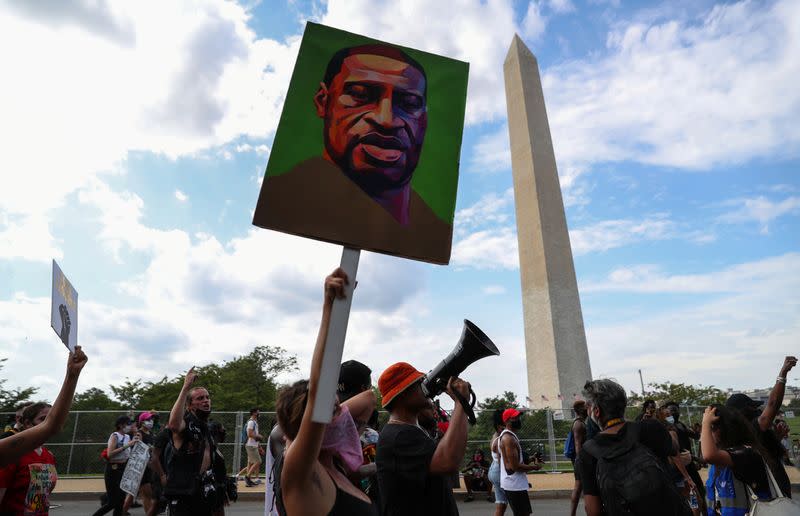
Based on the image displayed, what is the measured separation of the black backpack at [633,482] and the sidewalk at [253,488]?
1039 cm

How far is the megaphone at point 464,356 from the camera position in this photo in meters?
2.78

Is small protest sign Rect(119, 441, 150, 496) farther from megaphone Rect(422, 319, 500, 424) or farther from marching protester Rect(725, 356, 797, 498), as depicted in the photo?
marching protester Rect(725, 356, 797, 498)

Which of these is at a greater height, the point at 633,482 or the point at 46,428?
the point at 46,428

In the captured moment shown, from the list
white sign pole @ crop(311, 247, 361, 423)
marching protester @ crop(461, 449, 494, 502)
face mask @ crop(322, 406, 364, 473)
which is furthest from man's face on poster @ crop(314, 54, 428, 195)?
marching protester @ crop(461, 449, 494, 502)

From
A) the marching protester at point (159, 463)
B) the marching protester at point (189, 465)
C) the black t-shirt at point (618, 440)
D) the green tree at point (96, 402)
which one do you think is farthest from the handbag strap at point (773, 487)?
the green tree at point (96, 402)

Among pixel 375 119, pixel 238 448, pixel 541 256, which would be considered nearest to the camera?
pixel 375 119

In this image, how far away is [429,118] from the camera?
9.28 feet

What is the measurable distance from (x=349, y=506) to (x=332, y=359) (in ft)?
2.03

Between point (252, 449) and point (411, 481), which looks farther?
point (252, 449)

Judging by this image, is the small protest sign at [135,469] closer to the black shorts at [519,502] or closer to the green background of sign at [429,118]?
the black shorts at [519,502]

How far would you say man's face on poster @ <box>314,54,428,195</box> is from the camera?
2.59 meters

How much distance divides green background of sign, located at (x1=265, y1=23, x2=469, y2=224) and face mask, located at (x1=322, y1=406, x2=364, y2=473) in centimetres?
102

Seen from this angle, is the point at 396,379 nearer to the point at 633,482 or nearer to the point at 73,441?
the point at 633,482

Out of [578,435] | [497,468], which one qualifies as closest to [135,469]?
[497,468]
